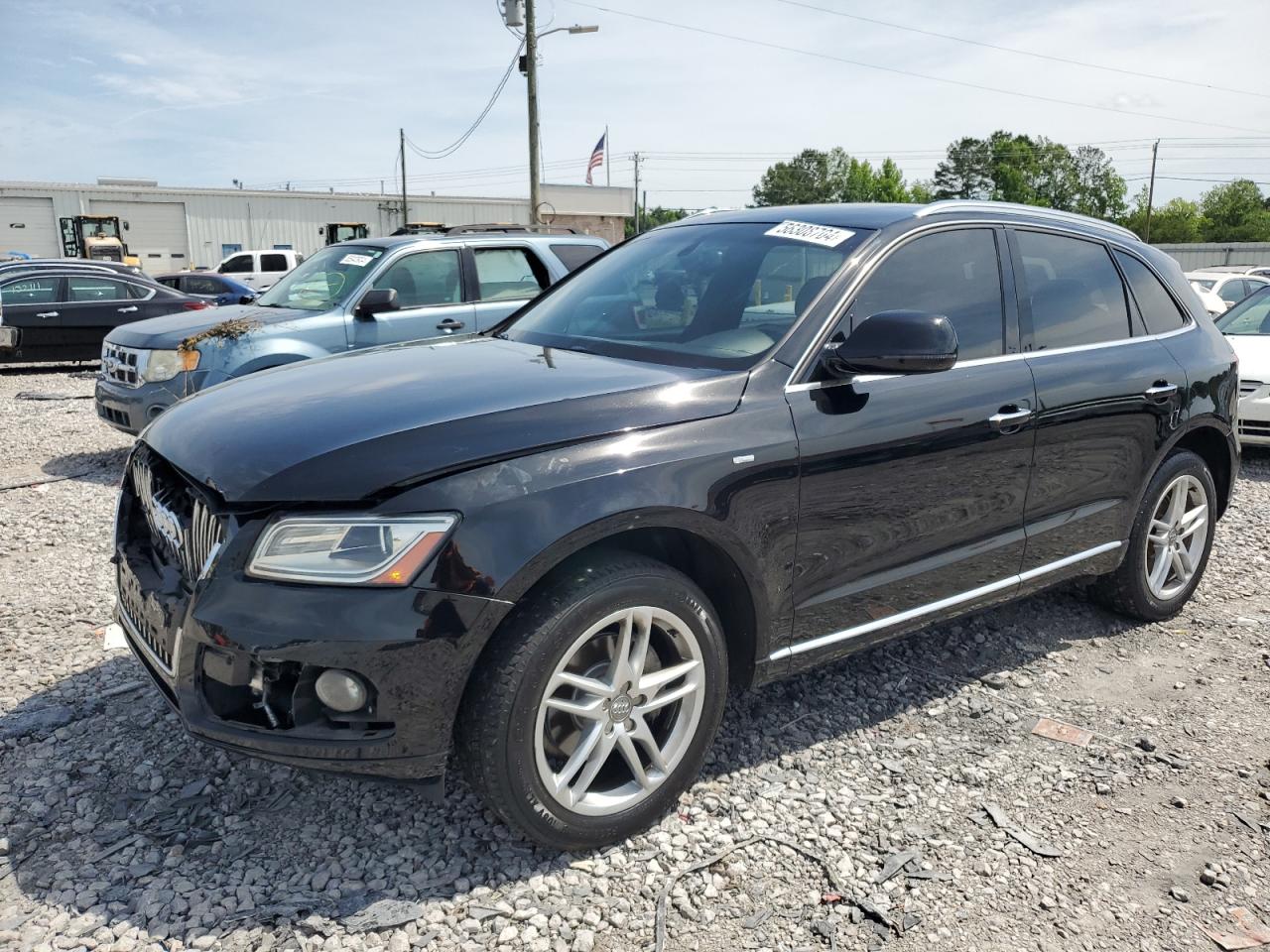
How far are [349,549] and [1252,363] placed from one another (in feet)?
27.7

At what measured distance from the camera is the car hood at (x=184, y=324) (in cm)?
708

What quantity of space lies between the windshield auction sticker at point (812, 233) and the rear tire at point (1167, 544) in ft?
6.29

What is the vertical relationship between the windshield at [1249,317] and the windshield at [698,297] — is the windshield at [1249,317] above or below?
below

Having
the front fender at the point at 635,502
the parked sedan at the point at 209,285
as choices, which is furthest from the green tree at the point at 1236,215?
the front fender at the point at 635,502

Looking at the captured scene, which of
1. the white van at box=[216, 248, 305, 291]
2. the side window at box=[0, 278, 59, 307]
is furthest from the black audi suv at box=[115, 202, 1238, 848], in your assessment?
the white van at box=[216, 248, 305, 291]

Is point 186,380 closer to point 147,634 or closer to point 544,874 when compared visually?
point 147,634

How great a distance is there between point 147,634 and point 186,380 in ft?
15.5

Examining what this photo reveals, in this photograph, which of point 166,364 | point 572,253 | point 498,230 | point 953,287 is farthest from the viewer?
point 498,230

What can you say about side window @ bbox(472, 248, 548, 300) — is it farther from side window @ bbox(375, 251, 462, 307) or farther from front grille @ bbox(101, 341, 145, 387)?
front grille @ bbox(101, 341, 145, 387)

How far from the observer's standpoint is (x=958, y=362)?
135 inches

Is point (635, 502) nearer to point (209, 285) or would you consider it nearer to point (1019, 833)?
point (1019, 833)

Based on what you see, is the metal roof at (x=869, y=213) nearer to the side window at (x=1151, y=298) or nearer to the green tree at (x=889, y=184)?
the side window at (x=1151, y=298)

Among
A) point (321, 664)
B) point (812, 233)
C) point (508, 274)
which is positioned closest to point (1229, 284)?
point (508, 274)

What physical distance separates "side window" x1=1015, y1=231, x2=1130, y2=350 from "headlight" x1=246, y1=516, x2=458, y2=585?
2513mm
